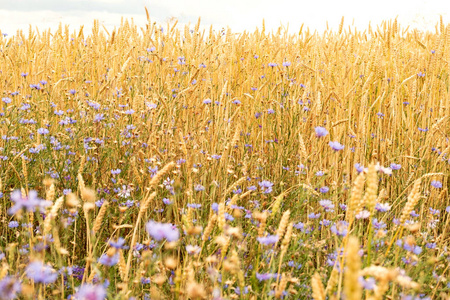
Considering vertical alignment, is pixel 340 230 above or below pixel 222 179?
above

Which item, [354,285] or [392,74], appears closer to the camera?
[354,285]

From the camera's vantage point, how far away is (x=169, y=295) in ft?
5.01

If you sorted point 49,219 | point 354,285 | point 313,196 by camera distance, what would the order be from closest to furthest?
point 354,285, point 49,219, point 313,196

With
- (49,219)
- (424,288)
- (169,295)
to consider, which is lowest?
(169,295)

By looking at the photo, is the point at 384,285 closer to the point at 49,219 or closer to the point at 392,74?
the point at 49,219

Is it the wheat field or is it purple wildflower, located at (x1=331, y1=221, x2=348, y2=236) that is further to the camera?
the wheat field

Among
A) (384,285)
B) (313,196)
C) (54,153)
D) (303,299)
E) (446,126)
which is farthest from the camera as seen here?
(446,126)

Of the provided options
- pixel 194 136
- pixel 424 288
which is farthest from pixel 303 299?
pixel 194 136

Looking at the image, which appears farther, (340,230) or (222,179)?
(222,179)

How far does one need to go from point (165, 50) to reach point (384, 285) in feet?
10.8

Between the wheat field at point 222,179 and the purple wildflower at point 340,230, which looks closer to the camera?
the purple wildflower at point 340,230

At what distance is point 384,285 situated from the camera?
2.48ft

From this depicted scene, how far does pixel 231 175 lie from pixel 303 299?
894mm

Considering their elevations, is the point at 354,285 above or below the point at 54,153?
above
